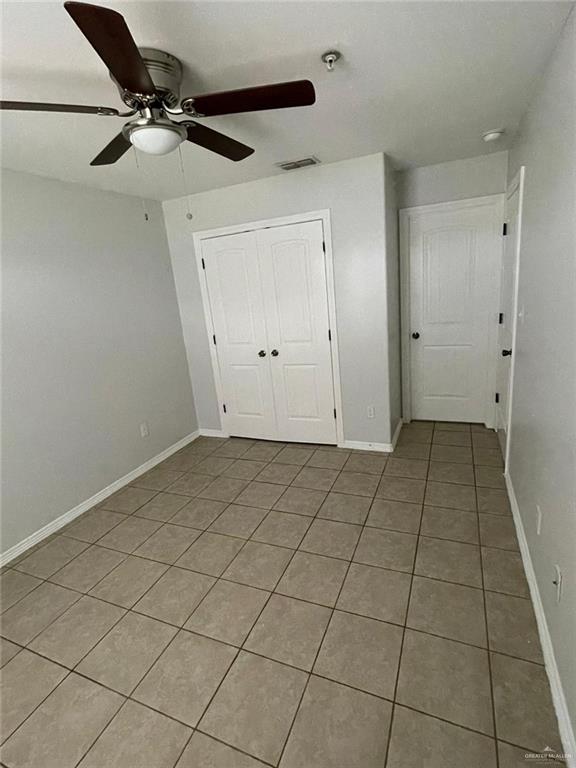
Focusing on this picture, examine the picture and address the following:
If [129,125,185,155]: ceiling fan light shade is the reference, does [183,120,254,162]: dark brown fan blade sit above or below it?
above

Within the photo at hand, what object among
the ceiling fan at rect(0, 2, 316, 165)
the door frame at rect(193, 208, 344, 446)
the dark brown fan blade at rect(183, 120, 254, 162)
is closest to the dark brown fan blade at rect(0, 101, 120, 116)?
the ceiling fan at rect(0, 2, 316, 165)

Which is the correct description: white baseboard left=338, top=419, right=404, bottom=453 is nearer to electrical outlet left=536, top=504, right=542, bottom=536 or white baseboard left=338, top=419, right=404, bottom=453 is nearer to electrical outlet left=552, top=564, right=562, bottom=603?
electrical outlet left=536, top=504, right=542, bottom=536

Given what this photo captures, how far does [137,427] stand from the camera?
3.38 metres

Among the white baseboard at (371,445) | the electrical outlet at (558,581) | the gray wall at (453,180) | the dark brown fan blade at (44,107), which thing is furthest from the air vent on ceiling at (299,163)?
the electrical outlet at (558,581)

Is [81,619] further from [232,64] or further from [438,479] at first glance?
[232,64]

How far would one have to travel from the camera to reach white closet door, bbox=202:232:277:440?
3.47 meters

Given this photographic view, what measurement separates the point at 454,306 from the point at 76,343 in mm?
3312

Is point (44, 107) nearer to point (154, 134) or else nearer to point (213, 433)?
point (154, 134)

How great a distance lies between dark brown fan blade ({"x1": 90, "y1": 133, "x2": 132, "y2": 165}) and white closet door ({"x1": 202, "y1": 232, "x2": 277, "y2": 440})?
167 centimetres

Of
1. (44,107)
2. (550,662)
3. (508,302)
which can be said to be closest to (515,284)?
(508,302)

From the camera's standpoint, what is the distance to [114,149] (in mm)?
1706

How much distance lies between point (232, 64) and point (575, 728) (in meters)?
2.68

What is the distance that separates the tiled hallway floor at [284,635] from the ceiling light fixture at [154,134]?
2143 millimetres

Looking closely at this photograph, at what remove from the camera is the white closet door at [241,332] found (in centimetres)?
347
